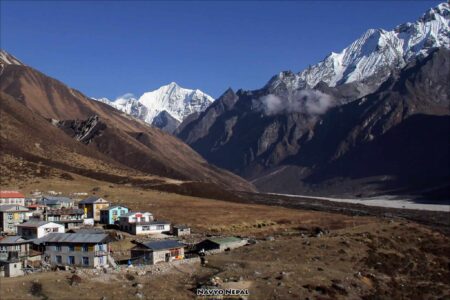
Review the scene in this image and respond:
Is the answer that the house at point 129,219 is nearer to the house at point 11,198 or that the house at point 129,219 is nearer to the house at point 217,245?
the house at point 217,245

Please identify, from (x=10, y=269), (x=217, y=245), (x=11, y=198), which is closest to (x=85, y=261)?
(x=10, y=269)

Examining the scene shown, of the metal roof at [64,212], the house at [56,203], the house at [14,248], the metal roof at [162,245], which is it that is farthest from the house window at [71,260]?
the house at [56,203]

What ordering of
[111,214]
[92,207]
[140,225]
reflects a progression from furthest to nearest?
[92,207] → [111,214] → [140,225]

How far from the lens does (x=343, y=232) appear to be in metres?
126

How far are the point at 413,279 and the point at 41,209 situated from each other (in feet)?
217

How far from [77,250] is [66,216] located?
37437 millimetres

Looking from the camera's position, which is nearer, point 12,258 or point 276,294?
point 276,294

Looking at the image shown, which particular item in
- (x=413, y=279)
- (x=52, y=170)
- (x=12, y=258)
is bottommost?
(x=413, y=279)

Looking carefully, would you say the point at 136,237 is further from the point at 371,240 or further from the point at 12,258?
the point at 371,240

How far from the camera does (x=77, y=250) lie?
75.4 meters

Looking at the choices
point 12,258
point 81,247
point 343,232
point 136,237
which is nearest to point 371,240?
point 343,232

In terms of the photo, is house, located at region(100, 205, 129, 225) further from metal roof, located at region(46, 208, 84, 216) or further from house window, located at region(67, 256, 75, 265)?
house window, located at region(67, 256, 75, 265)

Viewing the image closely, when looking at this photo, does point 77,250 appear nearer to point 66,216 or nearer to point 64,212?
point 66,216

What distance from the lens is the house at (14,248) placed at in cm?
7512
